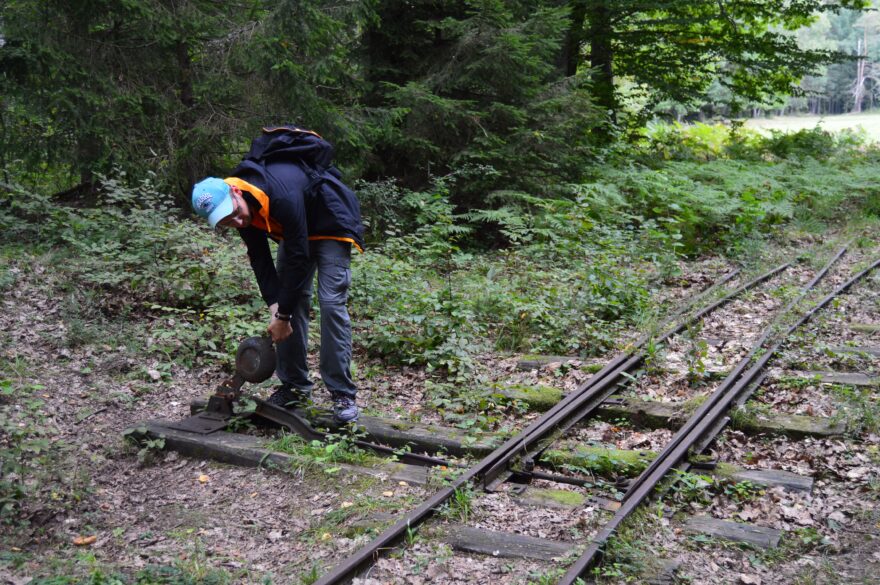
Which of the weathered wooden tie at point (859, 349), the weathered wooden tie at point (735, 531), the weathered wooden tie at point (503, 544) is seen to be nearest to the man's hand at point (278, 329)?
the weathered wooden tie at point (503, 544)

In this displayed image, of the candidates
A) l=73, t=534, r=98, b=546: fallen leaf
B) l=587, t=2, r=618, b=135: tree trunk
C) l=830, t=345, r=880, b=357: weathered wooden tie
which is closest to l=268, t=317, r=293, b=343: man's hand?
l=73, t=534, r=98, b=546: fallen leaf

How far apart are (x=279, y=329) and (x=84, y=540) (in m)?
1.76

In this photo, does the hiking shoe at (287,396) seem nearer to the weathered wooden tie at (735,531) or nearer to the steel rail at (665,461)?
the steel rail at (665,461)

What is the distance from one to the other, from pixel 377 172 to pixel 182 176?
349 centimetres

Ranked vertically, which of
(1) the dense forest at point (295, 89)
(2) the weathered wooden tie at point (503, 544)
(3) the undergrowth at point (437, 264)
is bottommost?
(2) the weathered wooden tie at point (503, 544)

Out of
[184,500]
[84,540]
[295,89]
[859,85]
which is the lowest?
[184,500]

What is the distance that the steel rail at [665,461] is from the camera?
11.6 ft

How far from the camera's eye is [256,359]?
17.5 feet

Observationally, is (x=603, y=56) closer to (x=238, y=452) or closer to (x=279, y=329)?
(x=279, y=329)

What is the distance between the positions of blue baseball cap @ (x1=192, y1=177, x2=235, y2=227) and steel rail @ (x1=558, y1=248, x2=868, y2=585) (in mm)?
2915

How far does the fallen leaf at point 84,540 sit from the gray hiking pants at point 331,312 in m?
1.86

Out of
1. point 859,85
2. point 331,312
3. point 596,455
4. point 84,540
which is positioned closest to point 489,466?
point 596,455

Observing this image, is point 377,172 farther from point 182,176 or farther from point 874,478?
point 874,478

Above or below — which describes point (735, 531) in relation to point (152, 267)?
below
